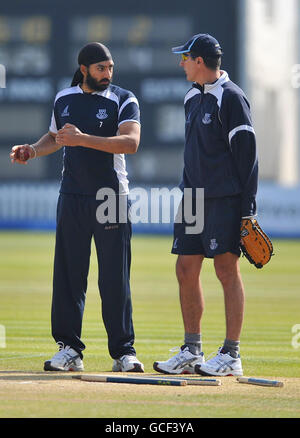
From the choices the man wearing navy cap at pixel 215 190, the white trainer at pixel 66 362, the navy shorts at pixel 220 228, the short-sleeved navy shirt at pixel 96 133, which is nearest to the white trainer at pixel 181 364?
the man wearing navy cap at pixel 215 190

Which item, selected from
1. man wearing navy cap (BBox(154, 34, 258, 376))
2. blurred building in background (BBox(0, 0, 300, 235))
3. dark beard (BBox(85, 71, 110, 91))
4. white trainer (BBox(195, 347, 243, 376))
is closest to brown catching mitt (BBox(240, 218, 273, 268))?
man wearing navy cap (BBox(154, 34, 258, 376))

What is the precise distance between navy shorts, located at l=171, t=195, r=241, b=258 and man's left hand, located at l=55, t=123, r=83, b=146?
0.99 metres

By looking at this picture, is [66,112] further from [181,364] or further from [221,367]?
[221,367]

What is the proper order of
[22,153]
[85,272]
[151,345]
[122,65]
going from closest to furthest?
[85,272], [22,153], [151,345], [122,65]

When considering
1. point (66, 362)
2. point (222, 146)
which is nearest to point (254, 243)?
point (222, 146)

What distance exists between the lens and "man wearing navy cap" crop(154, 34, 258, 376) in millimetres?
7816

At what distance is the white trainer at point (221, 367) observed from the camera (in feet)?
25.5

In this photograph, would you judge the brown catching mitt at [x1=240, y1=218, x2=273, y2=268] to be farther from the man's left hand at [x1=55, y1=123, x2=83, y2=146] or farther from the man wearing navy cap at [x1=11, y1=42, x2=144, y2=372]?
the man's left hand at [x1=55, y1=123, x2=83, y2=146]

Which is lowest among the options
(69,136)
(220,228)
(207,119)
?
(220,228)

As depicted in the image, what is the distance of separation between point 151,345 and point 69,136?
2.77m

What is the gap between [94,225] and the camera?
812 cm

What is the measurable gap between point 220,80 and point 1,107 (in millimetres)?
22043

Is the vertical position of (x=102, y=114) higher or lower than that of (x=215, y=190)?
higher

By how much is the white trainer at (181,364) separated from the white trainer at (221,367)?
18cm
